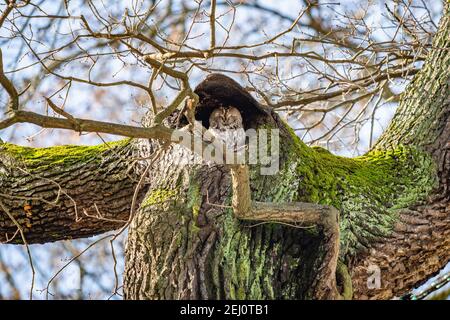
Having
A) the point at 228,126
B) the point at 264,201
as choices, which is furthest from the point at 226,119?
the point at 264,201

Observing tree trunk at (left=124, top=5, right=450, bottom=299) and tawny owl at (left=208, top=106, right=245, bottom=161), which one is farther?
tawny owl at (left=208, top=106, right=245, bottom=161)

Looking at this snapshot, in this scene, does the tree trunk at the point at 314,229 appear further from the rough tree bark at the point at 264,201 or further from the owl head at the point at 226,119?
the owl head at the point at 226,119

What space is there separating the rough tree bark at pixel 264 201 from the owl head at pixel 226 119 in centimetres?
6

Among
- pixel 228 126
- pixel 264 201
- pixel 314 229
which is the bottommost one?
pixel 314 229

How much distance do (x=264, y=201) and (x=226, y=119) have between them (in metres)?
0.49

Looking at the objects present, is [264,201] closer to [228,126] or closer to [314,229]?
[314,229]

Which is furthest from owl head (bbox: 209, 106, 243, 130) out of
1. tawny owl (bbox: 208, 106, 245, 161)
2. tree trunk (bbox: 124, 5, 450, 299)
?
tree trunk (bbox: 124, 5, 450, 299)

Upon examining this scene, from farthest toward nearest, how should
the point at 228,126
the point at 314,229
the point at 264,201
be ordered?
the point at 228,126 → the point at 264,201 → the point at 314,229

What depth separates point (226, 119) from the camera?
344cm

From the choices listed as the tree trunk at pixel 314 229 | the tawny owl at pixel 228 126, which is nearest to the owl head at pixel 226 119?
the tawny owl at pixel 228 126

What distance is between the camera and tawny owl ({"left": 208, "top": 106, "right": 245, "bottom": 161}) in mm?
3346

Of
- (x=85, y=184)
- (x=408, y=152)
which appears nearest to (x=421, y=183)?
(x=408, y=152)

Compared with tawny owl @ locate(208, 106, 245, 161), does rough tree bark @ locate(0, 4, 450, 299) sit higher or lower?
lower

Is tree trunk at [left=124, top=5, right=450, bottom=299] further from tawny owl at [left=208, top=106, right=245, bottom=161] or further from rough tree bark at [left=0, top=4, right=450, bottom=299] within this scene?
tawny owl at [left=208, top=106, right=245, bottom=161]
